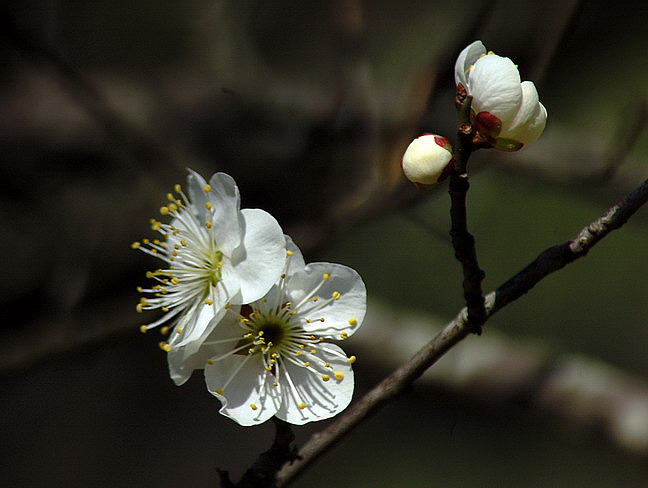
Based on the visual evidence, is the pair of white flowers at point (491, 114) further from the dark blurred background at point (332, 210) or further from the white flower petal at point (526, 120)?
the dark blurred background at point (332, 210)

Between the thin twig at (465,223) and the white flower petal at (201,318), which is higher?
the thin twig at (465,223)

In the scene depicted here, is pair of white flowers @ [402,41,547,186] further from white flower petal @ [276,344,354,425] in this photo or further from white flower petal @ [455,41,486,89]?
white flower petal @ [276,344,354,425]

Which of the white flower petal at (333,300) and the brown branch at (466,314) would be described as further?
the white flower petal at (333,300)

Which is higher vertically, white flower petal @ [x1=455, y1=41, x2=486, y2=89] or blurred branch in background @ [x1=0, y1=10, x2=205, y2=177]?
white flower petal @ [x1=455, y1=41, x2=486, y2=89]

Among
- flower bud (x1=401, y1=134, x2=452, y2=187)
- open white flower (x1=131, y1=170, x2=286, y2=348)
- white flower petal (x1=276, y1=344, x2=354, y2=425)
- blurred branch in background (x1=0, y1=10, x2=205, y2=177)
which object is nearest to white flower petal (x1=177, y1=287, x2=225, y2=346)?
open white flower (x1=131, y1=170, x2=286, y2=348)

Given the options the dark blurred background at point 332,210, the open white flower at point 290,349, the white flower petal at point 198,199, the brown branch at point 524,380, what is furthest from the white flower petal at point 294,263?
the brown branch at point 524,380

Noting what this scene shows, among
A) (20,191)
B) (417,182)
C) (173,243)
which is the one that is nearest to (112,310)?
(20,191)
